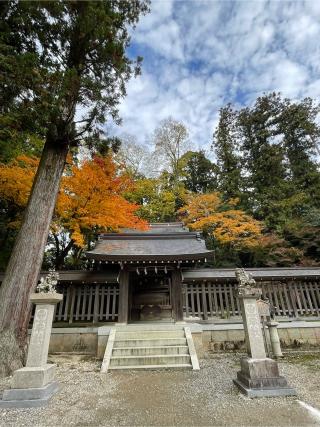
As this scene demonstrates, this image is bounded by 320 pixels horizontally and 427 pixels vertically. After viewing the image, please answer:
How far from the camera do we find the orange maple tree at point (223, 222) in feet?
49.2

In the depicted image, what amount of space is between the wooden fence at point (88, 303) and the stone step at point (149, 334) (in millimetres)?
1525

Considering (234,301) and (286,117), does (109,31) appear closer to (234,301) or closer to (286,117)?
(234,301)

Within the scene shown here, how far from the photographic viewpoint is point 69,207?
9.77 m

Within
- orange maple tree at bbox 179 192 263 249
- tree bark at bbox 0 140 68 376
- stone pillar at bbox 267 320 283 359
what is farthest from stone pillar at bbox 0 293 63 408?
orange maple tree at bbox 179 192 263 249

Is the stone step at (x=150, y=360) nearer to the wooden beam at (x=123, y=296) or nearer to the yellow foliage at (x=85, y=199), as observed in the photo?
the wooden beam at (x=123, y=296)

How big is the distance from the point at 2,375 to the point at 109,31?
8.03 m

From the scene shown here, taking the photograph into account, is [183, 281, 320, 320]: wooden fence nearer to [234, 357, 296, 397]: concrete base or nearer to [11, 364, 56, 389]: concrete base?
[234, 357, 296, 397]: concrete base

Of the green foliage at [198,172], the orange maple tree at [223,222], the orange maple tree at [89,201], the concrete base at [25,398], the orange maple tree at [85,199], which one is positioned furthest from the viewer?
the green foliage at [198,172]

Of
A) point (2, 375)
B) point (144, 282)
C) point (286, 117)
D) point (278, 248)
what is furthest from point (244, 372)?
point (286, 117)

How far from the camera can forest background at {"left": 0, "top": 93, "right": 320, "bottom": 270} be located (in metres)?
9.77

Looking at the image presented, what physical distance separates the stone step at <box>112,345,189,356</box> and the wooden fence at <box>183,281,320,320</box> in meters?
2.44

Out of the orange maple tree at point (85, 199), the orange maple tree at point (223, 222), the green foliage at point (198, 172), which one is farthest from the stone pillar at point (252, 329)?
the green foliage at point (198, 172)

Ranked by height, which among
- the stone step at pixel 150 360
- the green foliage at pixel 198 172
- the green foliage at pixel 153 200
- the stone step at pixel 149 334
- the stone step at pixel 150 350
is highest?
the green foliage at pixel 198 172

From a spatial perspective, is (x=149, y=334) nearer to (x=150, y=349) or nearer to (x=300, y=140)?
(x=150, y=349)
